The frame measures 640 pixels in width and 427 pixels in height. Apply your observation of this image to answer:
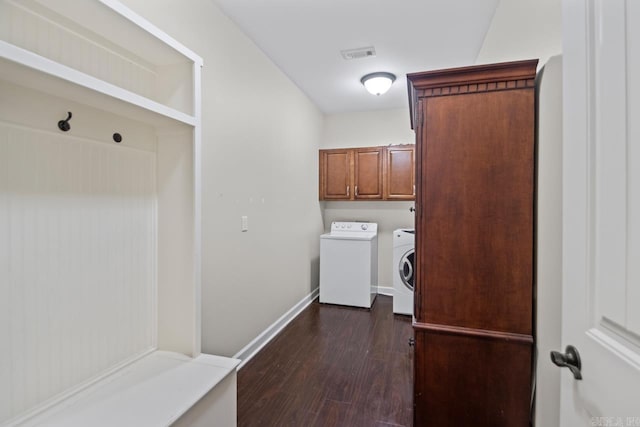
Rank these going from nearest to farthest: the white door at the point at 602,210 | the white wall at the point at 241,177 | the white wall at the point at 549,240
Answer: the white door at the point at 602,210
the white wall at the point at 549,240
the white wall at the point at 241,177

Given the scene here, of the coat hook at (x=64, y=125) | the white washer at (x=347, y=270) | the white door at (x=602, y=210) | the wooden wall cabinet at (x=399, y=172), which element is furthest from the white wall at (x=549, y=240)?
the wooden wall cabinet at (x=399, y=172)

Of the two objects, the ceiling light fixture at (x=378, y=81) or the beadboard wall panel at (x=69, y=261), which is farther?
the ceiling light fixture at (x=378, y=81)

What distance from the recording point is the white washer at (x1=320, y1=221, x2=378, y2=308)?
12.1 ft

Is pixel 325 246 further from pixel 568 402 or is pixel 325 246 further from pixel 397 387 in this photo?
pixel 568 402

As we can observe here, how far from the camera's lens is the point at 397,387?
208cm

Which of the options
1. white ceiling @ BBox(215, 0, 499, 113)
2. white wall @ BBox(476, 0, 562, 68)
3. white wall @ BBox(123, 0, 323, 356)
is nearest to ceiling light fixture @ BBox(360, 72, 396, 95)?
white ceiling @ BBox(215, 0, 499, 113)

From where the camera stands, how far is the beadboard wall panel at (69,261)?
0.94m

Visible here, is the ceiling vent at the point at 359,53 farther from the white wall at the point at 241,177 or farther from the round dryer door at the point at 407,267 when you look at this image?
the round dryer door at the point at 407,267

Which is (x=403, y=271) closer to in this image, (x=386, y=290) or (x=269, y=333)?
(x=386, y=290)

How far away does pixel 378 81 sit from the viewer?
3113mm

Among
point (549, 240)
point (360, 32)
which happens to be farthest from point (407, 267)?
point (360, 32)

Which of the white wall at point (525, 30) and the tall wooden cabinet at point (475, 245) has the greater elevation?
the white wall at point (525, 30)

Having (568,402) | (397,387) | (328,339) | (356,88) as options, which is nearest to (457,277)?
(568,402)

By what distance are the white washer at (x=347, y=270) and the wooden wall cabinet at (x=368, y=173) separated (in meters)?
0.68
